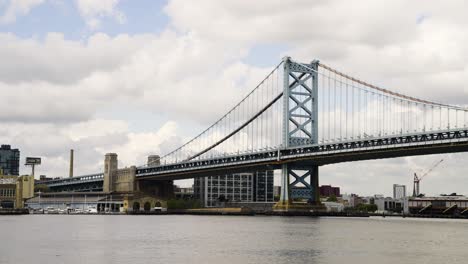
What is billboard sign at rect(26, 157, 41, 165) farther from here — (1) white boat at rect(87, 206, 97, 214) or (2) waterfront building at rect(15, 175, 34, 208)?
(1) white boat at rect(87, 206, 97, 214)

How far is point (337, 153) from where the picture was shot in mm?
101875

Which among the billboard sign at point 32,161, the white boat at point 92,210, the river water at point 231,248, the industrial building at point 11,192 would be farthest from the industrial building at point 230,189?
the river water at point 231,248

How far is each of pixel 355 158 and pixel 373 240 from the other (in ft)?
159

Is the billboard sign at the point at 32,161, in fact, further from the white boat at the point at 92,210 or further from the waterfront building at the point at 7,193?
the waterfront building at the point at 7,193

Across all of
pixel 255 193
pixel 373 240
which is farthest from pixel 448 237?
pixel 255 193

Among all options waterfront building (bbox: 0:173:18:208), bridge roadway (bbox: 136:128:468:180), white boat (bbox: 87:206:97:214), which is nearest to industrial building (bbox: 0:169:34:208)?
waterfront building (bbox: 0:173:18:208)

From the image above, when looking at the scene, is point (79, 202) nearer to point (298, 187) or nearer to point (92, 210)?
point (92, 210)

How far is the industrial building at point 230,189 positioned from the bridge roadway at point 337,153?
144 feet

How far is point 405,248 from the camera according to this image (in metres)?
49.6

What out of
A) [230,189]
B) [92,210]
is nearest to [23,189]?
[92,210]

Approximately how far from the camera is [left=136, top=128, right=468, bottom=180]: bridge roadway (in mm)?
89950

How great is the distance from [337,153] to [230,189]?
8995 centimetres

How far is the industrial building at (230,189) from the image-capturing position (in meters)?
184

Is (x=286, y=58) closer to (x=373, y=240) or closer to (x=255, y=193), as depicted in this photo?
(x=373, y=240)
